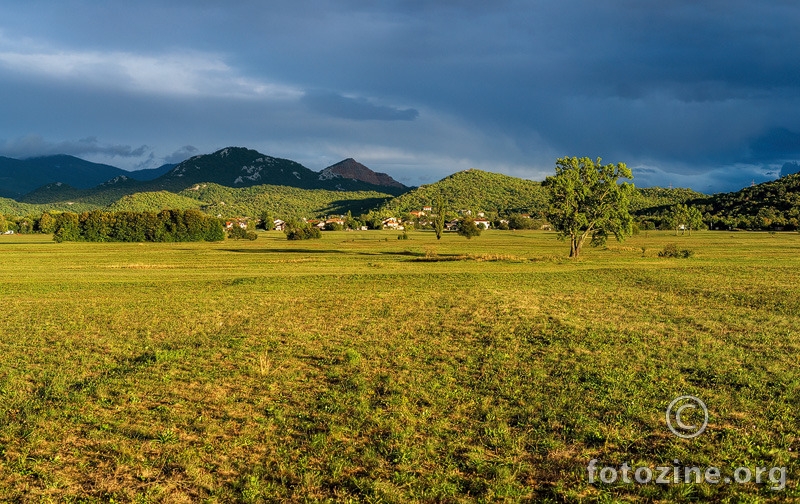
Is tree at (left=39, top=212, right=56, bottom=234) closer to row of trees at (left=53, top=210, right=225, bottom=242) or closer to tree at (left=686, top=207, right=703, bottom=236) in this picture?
row of trees at (left=53, top=210, right=225, bottom=242)

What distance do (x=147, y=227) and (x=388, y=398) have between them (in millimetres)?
152018

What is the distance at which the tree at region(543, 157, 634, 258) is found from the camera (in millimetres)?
67500

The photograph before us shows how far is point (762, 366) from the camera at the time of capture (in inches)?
623

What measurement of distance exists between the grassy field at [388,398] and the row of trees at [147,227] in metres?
122

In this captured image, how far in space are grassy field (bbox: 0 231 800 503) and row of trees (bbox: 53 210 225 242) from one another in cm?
12192

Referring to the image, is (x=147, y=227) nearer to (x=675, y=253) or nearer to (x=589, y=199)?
(x=589, y=199)

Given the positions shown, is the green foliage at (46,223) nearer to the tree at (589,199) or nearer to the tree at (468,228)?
the tree at (468,228)

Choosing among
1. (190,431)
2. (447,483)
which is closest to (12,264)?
(190,431)

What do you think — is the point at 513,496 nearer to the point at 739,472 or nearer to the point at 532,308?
the point at 739,472

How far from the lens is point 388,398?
13203 millimetres

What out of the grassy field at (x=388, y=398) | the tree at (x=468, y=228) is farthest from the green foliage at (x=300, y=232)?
the grassy field at (x=388, y=398)

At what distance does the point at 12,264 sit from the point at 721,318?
78.2 metres

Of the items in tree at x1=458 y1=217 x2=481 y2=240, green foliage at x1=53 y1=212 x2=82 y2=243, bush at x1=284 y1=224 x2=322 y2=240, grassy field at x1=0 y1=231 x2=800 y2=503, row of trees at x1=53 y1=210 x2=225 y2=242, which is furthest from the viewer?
tree at x1=458 y1=217 x2=481 y2=240

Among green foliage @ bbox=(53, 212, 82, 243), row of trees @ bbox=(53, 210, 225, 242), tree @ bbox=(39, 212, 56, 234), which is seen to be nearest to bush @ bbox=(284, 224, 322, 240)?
row of trees @ bbox=(53, 210, 225, 242)
